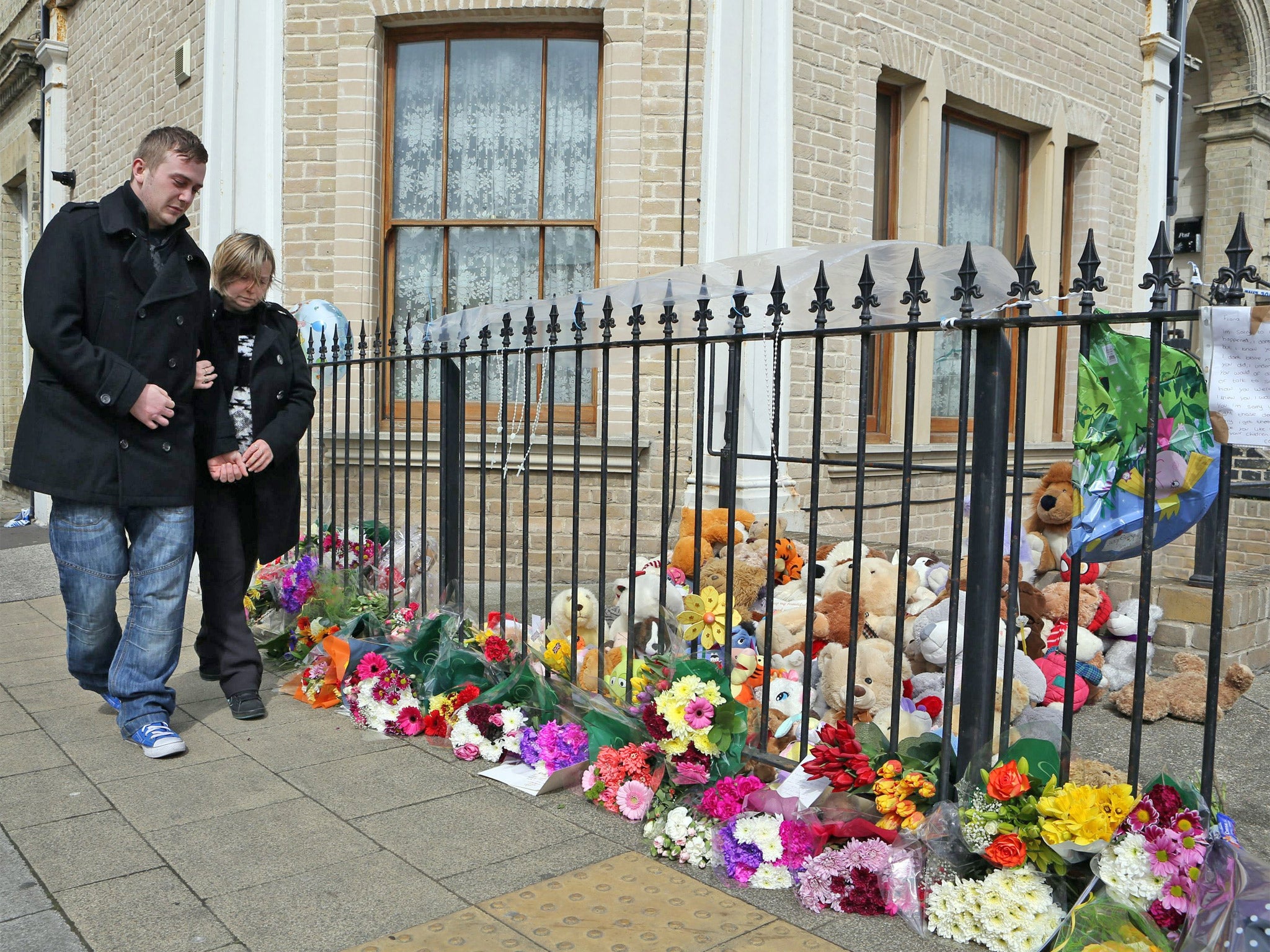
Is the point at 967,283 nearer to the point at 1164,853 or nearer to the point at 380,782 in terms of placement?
the point at 1164,853

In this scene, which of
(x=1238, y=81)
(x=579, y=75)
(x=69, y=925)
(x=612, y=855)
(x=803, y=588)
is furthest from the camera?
(x=1238, y=81)

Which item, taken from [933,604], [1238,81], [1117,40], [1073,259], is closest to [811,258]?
[933,604]

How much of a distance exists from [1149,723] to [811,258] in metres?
2.41

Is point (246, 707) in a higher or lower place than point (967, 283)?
lower

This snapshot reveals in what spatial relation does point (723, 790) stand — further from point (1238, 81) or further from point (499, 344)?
point (1238, 81)

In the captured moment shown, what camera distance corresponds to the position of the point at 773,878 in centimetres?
266

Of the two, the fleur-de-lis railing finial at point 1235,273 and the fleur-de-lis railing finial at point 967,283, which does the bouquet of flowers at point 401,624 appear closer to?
the fleur-de-lis railing finial at point 967,283

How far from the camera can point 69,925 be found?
2.44 meters

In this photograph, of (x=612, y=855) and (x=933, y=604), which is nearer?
(x=612, y=855)

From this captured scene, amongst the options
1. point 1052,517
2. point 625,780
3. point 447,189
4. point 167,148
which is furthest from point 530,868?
point 447,189

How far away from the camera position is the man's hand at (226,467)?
12.7ft

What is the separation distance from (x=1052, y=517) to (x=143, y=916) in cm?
449

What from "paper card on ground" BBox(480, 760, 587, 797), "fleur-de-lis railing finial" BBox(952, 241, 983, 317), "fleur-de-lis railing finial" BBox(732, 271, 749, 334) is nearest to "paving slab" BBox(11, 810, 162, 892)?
"paper card on ground" BBox(480, 760, 587, 797)

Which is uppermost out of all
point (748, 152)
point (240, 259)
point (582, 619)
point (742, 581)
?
point (748, 152)
